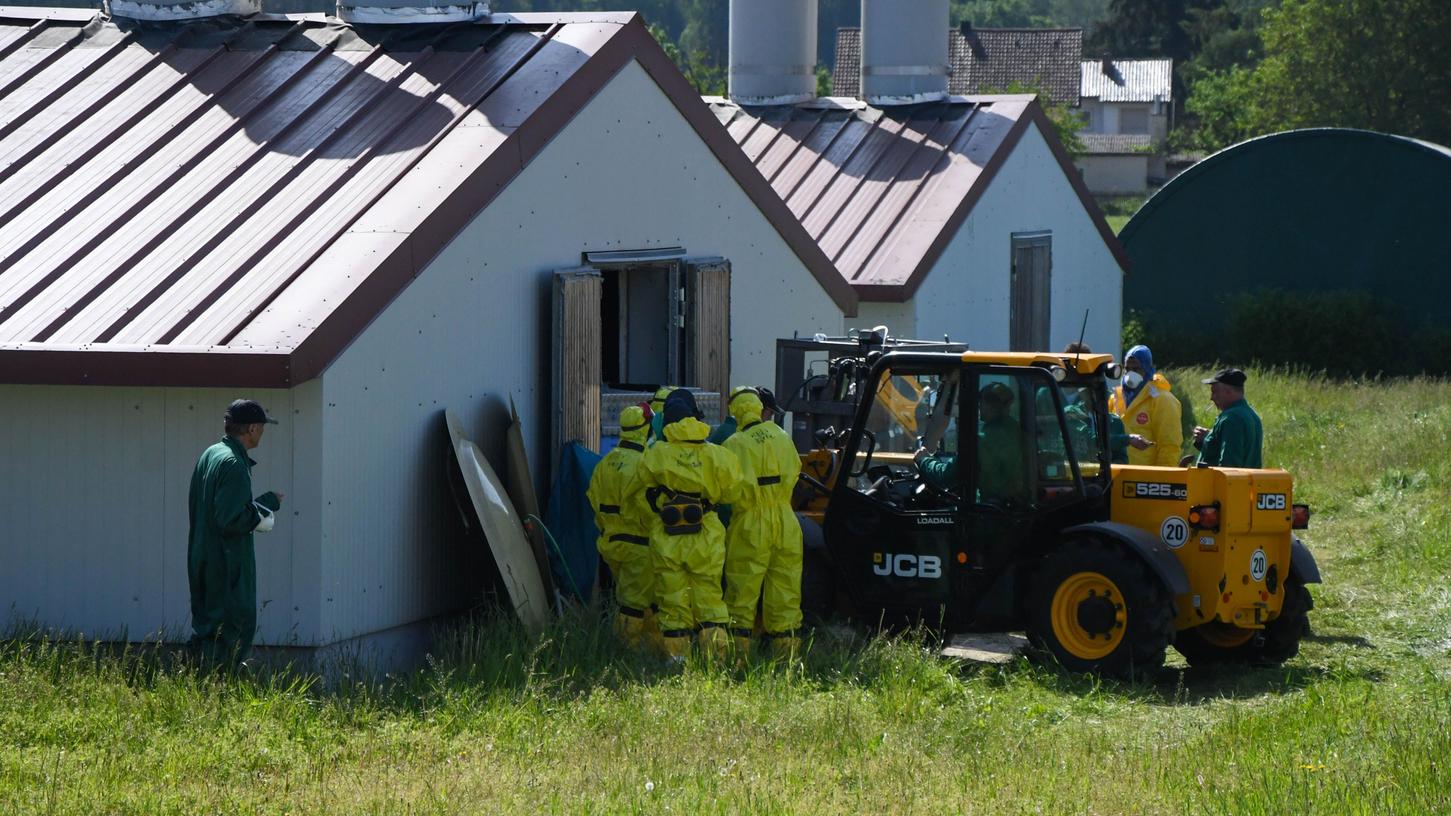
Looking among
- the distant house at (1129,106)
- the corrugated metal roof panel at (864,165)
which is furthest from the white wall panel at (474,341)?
the distant house at (1129,106)

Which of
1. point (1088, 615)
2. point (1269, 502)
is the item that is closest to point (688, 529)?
point (1088, 615)

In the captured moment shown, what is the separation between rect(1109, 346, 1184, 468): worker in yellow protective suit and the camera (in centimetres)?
1278

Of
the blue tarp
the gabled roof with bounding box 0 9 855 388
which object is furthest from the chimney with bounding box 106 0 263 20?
the blue tarp

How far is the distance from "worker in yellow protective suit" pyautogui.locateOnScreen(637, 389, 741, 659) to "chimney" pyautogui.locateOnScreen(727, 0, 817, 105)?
443 inches

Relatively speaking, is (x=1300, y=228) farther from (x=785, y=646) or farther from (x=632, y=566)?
(x=632, y=566)

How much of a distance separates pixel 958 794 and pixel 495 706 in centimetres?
237

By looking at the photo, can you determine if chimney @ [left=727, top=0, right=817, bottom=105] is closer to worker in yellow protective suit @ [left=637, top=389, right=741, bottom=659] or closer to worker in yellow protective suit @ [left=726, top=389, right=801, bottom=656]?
worker in yellow protective suit @ [left=726, top=389, right=801, bottom=656]

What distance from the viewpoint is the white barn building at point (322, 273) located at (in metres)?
9.23

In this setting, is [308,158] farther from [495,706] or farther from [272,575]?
[495,706]

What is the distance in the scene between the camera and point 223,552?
27.8 ft

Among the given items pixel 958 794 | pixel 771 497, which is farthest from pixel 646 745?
pixel 771 497

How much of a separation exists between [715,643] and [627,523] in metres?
0.89

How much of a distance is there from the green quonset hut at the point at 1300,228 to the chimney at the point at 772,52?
8505 mm

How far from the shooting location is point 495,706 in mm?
8461
